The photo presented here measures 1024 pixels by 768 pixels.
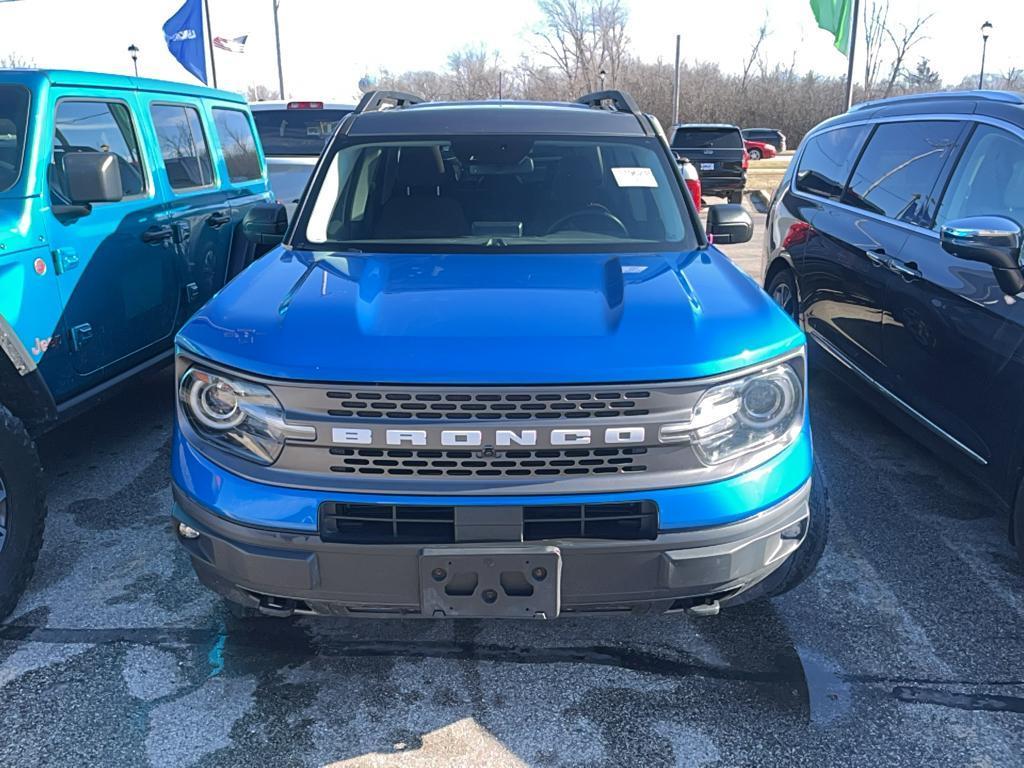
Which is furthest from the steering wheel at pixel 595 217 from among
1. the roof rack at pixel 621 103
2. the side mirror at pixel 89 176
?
the side mirror at pixel 89 176

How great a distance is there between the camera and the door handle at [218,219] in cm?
546

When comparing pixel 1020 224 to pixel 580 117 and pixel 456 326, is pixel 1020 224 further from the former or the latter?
pixel 456 326

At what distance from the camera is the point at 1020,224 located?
3408 mm

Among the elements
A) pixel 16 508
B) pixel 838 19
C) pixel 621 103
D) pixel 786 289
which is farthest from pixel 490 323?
pixel 838 19

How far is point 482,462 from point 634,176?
196cm

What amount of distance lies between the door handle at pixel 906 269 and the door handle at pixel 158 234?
385 centimetres

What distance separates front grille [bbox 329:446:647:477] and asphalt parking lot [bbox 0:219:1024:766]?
0.85m

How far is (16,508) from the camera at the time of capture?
3.15 m

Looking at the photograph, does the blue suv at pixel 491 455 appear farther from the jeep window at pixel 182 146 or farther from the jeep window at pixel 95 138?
the jeep window at pixel 182 146

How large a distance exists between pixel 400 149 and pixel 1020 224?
265cm

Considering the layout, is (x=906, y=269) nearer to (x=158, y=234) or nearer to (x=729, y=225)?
(x=729, y=225)

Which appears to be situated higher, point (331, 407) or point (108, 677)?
point (331, 407)

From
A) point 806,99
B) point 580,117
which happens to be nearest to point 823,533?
point 580,117

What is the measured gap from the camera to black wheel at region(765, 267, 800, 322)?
19.4 feet
